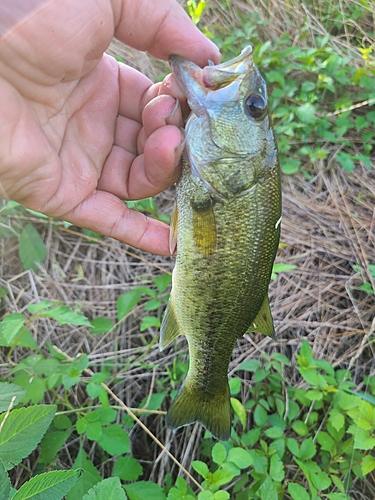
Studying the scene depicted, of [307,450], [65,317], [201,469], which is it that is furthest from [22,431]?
[307,450]

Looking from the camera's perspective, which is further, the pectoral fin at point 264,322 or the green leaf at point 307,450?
the green leaf at point 307,450

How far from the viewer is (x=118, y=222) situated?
2.22 meters

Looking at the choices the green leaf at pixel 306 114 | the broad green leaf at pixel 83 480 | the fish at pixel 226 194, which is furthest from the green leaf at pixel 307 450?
the green leaf at pixel 306 114

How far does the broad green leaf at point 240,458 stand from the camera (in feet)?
6.32

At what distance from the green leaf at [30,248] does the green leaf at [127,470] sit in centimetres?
150

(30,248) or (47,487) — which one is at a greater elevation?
(47,487)

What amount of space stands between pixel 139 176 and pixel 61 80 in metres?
0.59

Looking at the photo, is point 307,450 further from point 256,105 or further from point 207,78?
point 207,78

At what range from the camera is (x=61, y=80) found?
188 cm

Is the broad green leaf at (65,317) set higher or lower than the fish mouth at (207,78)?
lower

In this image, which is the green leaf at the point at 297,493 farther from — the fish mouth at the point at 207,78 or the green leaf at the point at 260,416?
the fish mouth at the point at 207,78

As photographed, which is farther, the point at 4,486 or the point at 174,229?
the point at 174,229

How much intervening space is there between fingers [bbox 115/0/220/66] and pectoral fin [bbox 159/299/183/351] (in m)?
1.25

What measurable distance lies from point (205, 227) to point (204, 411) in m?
0.97
